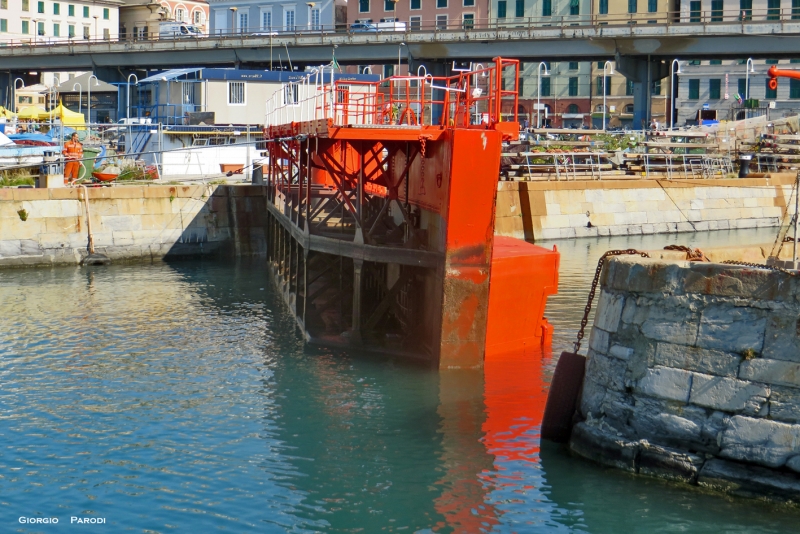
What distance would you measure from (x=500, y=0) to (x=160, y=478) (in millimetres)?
82645

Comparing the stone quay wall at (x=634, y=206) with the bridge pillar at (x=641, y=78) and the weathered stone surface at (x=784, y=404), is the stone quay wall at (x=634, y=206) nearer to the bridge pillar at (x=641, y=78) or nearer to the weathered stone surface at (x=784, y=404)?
the bridge pillar at (x=641, y=78)

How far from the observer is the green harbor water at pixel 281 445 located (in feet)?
40.7

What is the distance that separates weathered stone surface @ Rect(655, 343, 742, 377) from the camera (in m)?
11.6

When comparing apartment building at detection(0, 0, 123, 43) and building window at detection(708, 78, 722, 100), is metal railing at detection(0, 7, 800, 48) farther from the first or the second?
apartment building at detection(0, 0, 123, 43)

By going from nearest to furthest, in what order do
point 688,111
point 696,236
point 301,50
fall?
point 696,236
point 301,50
point 688,111

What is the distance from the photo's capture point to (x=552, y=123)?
9131cm

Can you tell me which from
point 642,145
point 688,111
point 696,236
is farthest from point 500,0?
point 696,236

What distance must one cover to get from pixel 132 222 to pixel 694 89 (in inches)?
2413

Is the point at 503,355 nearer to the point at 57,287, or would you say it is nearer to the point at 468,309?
the point at 468,309

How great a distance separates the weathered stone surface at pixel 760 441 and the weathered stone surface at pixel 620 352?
1441 millimetres

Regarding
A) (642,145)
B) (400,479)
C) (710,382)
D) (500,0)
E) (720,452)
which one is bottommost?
(400,479)

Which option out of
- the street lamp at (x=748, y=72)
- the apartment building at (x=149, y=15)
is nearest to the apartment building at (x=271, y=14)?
the apartment building at (x=149, y=15)

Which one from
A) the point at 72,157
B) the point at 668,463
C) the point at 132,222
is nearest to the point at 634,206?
the point at 132,222

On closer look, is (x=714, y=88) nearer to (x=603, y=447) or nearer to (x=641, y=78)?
(x=641, y=78)
